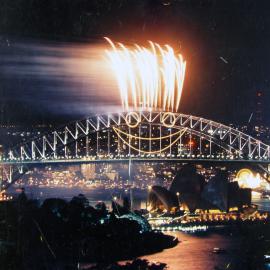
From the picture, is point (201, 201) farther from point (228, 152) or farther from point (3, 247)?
point (3, 247)

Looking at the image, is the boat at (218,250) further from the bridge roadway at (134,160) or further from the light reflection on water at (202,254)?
the bridge roadway at (134,160)

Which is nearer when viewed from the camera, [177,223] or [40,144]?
[177,223]

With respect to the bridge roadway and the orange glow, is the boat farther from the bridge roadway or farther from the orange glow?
the orange glow

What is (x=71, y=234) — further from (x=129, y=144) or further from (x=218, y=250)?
(x=129, y=144)

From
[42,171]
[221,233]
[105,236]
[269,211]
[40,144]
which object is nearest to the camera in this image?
[105,236]

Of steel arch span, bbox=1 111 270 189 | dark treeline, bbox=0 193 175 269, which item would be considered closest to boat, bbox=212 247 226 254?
dark treeline, bbox=0 193 175 269

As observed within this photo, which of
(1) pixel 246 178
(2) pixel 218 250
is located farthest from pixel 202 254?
(1) pixel 246 178

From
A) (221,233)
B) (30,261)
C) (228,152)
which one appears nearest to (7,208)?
(30,261)
